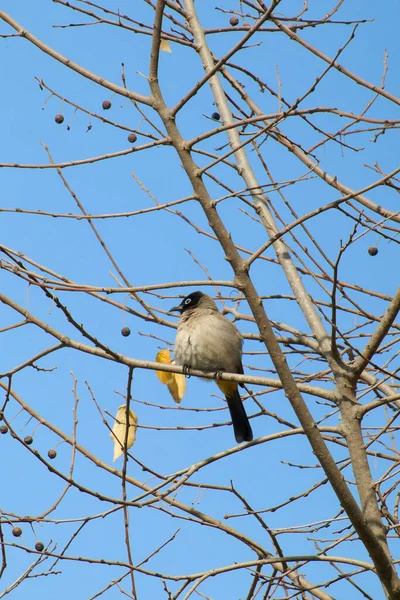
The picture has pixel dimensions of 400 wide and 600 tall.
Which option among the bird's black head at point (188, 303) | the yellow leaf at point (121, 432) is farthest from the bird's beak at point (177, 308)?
the yellow leaf at point (121, 432)

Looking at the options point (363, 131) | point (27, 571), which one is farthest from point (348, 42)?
point (27, 571)

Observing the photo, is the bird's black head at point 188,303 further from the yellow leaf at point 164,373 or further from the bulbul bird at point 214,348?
the yellow leaf at point 164,373

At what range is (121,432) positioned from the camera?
5004mm

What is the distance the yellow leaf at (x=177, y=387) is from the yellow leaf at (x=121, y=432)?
1.39 feet

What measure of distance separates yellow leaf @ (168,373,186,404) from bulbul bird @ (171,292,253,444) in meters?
0.98

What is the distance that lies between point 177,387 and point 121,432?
0.63 m

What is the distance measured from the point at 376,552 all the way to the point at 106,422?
5.54 ft

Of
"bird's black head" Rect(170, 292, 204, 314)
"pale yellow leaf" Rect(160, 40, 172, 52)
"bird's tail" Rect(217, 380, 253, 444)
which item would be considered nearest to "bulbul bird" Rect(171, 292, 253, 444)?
"bird's tail" Rect(217, 380, 253, 444)

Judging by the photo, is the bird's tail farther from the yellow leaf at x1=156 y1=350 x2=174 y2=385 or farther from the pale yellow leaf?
the pale yellow leaf

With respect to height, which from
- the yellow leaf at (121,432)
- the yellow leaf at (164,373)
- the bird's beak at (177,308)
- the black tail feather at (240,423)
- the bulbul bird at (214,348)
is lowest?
the yellow leaf at (121,432)

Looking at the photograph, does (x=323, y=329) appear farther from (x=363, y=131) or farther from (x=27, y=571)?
(x=27, y=571)

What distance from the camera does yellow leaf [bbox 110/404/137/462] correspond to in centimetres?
485

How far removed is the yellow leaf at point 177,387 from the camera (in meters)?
5.48

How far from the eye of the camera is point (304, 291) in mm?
5648
